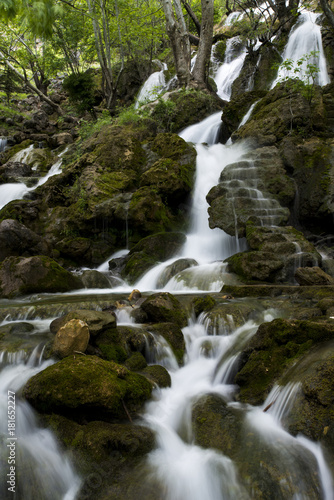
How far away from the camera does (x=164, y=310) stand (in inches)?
207

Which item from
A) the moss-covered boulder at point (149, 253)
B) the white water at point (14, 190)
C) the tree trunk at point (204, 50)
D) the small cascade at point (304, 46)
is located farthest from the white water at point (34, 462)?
the tree trunk at point (204, 50)

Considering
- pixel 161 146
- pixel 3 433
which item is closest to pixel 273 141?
pixel 161 146

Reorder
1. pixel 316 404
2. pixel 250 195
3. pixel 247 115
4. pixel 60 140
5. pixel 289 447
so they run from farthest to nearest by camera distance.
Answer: pixel 60 140 → pixel 247 115 → pixel 250 195 → pixel 316 404 → pixel 289 447

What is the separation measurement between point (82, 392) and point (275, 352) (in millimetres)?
2137

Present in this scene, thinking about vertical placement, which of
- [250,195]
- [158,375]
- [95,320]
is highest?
[250,195]

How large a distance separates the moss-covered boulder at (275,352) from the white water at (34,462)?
1.90m

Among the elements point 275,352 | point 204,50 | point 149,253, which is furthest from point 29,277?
point 204,50

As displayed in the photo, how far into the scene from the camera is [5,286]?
7.67m

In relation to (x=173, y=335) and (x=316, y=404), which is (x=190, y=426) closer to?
(x=316, y=404)

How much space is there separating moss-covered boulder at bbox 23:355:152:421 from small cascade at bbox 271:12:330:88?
54.8 feet

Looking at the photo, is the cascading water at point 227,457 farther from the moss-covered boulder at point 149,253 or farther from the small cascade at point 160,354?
the moss-covered boulder at point 149,253

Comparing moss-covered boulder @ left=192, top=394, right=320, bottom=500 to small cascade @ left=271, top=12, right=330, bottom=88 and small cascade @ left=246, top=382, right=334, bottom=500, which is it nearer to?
small cascade @ left=246, top=382, right=334, bottom=500

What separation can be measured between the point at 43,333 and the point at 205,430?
9.68 feet

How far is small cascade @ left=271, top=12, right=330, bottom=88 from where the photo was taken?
612 inches
